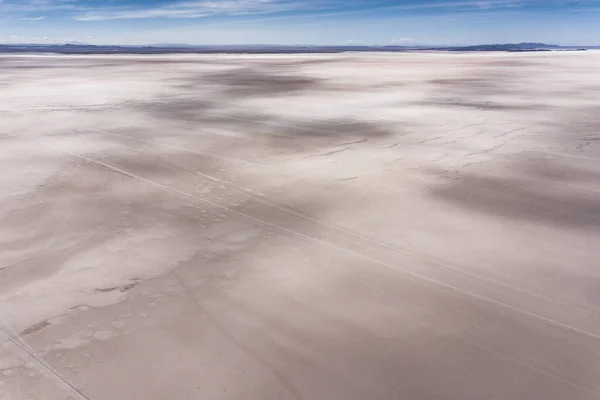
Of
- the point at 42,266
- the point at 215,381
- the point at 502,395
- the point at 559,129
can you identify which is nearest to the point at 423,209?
the point at 502,395

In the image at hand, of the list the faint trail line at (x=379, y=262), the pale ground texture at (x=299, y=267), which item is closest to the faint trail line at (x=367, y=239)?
the pale ground texture at (x=299, y=267)

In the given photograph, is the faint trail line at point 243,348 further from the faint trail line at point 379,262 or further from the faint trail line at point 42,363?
the faint trail line at point 379,262

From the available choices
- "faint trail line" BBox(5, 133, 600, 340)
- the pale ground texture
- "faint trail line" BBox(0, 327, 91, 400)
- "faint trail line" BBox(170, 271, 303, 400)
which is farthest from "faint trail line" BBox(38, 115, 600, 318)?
"faint trail line" BBox(0, 327, 91, 400)

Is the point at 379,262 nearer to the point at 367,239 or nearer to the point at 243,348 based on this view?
the point at 367,239

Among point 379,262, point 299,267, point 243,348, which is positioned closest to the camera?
point 243,348

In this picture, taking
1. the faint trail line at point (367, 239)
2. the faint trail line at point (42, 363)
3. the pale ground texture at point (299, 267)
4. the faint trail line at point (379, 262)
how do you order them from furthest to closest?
the faint trail line at point (367, 239), the faint trail line at point (379, 262), the pale ground texture at point (299, 267), the faint trail line at point (42, 363)

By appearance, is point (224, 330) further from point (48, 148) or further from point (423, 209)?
point (48, 148)

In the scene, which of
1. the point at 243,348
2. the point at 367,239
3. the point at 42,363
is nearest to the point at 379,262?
the point at 367,239

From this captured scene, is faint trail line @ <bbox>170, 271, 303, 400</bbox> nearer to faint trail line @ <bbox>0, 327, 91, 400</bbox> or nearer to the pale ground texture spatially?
the pale ground texture
